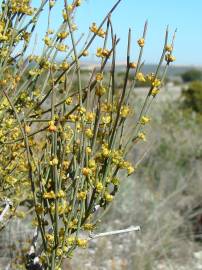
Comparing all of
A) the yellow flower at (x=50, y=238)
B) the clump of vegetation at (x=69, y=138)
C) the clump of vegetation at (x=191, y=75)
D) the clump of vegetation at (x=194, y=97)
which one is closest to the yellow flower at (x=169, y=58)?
the clump of vegetation at (x=69, y=138)

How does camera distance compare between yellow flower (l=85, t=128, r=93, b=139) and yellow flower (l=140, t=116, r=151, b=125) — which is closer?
yellow flower (l=85, t=128, r=93, b=139)

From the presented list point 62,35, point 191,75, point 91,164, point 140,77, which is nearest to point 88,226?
point 91,164

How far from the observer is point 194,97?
21031mm

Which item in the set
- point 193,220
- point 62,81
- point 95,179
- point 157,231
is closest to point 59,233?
point 95,179

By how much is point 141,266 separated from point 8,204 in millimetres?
3898

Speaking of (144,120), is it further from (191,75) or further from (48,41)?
(191,75)

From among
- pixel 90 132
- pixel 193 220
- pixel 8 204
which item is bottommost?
pixel 193 220

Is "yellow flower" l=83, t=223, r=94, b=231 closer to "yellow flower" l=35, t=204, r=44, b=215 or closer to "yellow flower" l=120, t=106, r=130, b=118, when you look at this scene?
"yellow flower" l=35, t=204, r=44, b=215

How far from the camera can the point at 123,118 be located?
2.26m

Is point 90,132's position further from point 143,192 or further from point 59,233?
point 143,192

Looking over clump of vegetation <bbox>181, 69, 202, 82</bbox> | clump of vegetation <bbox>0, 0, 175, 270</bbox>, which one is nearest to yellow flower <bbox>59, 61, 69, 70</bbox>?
clump of vegetation <bbox>0, 0, 175, 270</bbox>

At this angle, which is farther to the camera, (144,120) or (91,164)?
(144,120)

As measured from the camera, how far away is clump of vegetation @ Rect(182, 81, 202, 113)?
2016cm

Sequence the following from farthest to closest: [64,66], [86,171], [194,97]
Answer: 1. [194,97]
2. [64,66]
3. [86,171]
